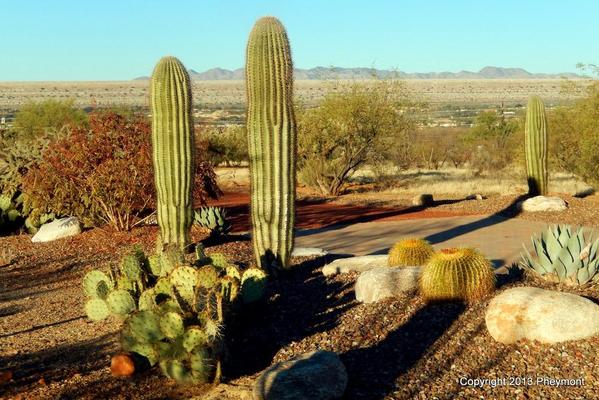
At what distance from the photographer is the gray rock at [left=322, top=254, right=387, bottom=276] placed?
1021 centimetres

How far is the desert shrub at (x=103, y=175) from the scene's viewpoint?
14.1 meters

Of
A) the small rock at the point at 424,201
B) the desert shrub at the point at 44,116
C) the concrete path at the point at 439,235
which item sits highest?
the desert shrub at the point at 44,116

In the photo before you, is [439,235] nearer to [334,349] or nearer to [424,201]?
[424,201]

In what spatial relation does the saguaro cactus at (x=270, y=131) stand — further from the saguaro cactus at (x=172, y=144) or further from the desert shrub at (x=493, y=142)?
the desert shrub at (x=493, y=142)

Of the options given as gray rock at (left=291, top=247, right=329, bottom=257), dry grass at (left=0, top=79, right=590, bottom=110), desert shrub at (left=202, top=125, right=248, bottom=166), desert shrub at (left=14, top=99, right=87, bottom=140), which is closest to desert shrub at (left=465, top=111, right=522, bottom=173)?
desert shrub at (left=202, top=125, right=248, bottom=166)

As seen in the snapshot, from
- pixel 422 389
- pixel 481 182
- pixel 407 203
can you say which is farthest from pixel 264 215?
pixel 481 182

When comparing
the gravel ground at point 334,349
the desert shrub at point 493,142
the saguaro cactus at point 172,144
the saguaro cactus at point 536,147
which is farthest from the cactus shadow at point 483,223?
the desert shrub at point 493,142

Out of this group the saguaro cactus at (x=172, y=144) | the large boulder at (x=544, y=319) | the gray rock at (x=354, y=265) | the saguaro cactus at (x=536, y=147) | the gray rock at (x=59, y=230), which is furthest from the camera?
the saguaro cactus at (x=536, y=147)

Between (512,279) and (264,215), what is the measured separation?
3216mm

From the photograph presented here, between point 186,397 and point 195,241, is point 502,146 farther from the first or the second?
point 186,397

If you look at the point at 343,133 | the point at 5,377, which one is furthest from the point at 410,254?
the point at 343,133

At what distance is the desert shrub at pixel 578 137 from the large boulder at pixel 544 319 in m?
16.5

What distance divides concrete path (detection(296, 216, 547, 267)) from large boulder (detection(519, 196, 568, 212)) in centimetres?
111

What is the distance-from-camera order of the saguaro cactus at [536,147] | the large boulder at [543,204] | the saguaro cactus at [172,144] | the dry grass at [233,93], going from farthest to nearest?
the dry grass at [233,93] → the saguaro cactus at [536,147] → the large boulder at [543,204] → the saguaro cactus at [172,144]
